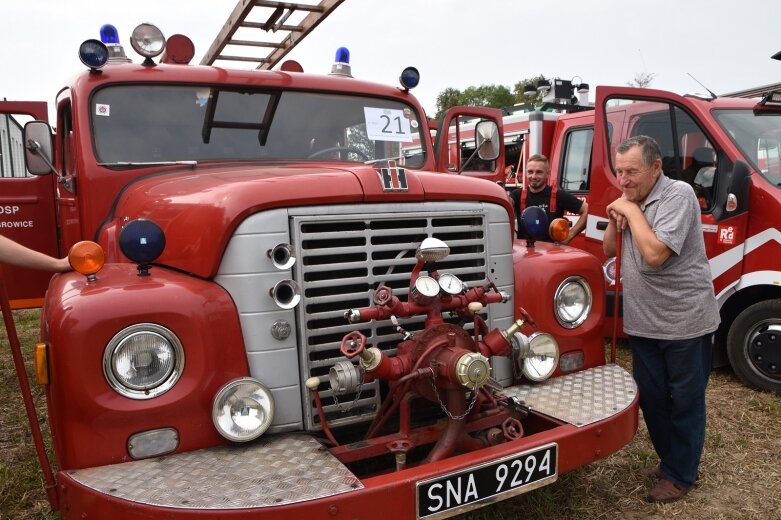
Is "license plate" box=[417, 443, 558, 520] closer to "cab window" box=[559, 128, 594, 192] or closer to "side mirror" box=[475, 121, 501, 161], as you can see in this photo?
"side mirror" box=[475, 121, 501, 161]

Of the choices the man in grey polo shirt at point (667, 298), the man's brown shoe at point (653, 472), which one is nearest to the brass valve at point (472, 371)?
the man in grey polo shirt at point (667, 298)

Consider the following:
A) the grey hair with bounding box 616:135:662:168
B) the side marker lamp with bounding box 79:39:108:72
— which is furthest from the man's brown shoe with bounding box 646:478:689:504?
the side marker lamp with bounding box 79:39:108:72

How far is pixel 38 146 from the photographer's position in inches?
149

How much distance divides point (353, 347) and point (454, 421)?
0.54 meters

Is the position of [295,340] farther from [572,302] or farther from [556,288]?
[572,302]

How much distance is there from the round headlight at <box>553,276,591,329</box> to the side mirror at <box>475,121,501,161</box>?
1.69 meters

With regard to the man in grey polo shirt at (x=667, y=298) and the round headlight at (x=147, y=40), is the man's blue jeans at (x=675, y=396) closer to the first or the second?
the man in grey polo shirt at (x=667, y=298)

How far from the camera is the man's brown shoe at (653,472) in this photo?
3498 millimetres

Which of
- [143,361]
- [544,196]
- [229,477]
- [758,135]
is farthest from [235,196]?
[758,135]

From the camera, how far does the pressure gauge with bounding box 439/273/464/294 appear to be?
2551mm

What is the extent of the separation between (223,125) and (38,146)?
1139mm

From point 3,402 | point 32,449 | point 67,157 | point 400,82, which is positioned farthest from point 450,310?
point 3,402

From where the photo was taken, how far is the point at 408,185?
2.78 metres

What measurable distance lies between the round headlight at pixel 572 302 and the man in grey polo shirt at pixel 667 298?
8.0 inches
